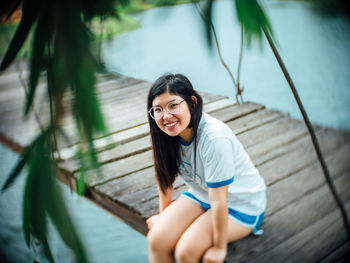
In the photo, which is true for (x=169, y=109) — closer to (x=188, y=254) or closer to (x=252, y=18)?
(x=188, y=254)

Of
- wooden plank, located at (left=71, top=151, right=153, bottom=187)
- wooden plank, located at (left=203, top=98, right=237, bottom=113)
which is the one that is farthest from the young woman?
wooden plank, located at (left=203, top=98, right=237, bottom=113)

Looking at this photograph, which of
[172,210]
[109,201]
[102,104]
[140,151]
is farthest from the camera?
[140,151]

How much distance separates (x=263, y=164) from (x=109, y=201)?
0.81 metres

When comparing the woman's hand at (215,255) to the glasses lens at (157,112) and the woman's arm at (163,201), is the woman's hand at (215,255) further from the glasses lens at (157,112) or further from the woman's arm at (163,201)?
the glasses lens at (157,112)

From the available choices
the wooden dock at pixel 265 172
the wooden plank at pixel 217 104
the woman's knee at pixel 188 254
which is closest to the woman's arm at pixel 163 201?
the wooden dock at pixel 265 172

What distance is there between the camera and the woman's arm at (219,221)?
107cm

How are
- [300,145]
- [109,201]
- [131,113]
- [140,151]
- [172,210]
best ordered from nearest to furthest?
[172,210]
[109,201]
[300,145]
[140,151]
[131,113]

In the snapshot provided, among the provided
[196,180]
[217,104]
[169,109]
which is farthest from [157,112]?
[217,104]

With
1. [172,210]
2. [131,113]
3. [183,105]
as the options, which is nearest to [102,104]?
[183,105]

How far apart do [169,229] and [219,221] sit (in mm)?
210

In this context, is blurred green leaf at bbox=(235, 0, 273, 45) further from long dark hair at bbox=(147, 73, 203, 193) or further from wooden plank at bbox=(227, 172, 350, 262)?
wooden plank at bbox=(227, 172, 350, 262)

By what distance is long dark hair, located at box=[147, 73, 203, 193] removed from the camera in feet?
3.51

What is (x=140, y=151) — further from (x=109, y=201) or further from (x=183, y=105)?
(x=183, y=105)

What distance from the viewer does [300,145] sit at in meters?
1.86
